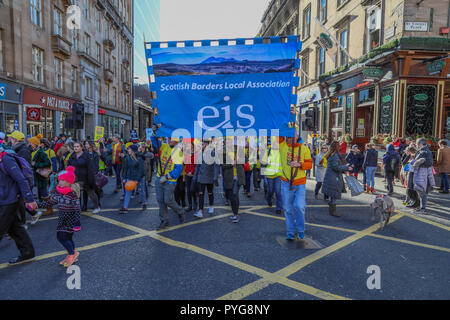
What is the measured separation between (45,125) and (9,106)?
11.7ft

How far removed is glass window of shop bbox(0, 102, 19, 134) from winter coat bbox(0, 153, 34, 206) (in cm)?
1252

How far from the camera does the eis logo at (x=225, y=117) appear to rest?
489 cm

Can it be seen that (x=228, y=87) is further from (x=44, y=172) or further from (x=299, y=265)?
(x=44, y=172)

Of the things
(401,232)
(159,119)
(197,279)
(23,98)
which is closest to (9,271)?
(197,279)

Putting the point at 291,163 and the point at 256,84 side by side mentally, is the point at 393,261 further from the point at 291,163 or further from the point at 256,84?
the point at 256,84

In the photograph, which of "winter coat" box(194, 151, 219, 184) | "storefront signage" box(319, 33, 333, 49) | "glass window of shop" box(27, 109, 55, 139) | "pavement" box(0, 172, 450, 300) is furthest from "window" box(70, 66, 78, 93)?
"winter coat" box(194, 151, 219, 184)

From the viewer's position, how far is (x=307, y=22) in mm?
25094

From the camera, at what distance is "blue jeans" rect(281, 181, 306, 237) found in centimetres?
512

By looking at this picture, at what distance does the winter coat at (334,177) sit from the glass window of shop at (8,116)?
580 inches

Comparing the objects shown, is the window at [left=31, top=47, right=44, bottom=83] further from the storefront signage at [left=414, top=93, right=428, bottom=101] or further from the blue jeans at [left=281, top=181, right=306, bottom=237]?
the storefront signage at [left=414, top=93, right=428, bottom=101]

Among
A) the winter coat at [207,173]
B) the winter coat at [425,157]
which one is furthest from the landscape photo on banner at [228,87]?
the winter coat at [425,157]

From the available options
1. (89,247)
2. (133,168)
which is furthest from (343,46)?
(89,247)

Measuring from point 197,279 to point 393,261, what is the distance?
2875mm

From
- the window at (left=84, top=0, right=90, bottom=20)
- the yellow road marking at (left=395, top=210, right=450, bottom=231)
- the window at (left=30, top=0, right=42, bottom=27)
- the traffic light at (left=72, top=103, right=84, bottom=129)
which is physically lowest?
the yellow road marking at (left=395, top=210, right=450, bottom=231)
